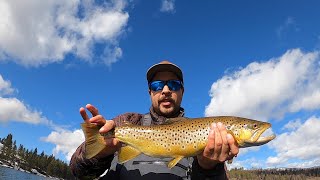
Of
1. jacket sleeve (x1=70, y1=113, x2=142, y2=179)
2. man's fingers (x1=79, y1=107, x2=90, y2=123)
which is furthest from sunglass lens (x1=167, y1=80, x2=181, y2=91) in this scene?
man's fingers (x1=79, y1=107, x2=90, y2=123)

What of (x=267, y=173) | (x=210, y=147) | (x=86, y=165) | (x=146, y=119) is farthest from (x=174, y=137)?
(x=267, y=173)

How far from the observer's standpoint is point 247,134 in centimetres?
529

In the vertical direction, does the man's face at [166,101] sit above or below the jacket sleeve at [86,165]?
above

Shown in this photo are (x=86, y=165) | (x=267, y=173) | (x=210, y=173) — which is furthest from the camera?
(x=267, y=173)

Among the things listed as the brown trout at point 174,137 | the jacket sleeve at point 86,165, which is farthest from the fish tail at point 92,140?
the jacket sleeve at point 86,165

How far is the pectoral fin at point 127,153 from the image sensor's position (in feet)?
18.2

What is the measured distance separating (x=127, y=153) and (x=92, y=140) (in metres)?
0.59

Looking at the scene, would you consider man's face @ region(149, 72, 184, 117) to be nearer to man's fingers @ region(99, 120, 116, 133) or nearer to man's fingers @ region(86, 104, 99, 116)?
man's fingers @ region(99, 120, 116, 133)

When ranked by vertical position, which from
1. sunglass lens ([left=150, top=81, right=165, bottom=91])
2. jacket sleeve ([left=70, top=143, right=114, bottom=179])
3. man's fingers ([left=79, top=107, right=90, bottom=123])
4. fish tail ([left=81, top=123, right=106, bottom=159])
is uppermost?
sunglass lens ([left=150, top=81, right=165, bottom=91])

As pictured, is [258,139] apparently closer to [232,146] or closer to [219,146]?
[232,146]

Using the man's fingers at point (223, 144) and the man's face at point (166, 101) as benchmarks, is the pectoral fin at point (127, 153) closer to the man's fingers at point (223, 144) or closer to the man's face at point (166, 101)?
the man's fingers at point (223, 144)

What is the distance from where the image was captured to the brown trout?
528cm

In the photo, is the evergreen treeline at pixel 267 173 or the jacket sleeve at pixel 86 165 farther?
the evergreen treeline at pixel 267 173

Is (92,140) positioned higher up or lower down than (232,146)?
higher up
